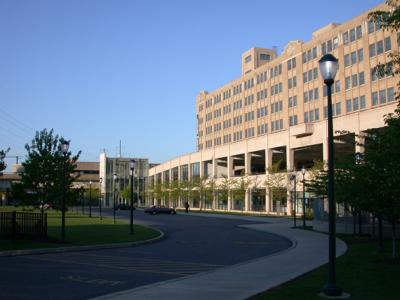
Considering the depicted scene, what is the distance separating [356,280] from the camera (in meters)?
12.6

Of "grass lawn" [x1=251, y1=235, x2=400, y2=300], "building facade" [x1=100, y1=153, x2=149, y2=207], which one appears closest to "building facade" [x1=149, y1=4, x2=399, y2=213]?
"building facade" [x1=100, y1=153, x2=149, y2=207]

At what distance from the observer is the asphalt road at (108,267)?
38.4 feet

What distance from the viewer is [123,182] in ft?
441

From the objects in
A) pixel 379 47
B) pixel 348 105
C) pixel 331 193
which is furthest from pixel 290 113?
pixel 331 193

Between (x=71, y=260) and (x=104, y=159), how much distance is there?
118262mm

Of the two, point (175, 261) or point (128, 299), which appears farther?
point (175, 261)

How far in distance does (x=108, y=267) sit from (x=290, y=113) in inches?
2979

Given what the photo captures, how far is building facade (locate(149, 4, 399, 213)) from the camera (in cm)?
6344

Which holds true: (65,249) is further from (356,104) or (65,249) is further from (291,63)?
(291,63)

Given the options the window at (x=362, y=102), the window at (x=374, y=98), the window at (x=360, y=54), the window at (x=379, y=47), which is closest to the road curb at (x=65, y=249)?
the window at (x=374, y=98)

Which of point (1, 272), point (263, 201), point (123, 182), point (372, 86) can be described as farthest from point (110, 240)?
point (123, 182)

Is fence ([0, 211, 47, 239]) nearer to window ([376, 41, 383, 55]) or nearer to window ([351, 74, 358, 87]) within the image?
window ([376, 41, 383, 55])

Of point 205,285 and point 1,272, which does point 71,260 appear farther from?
point 205,285

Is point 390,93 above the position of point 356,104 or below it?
above
